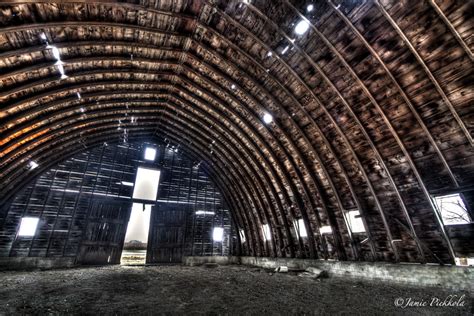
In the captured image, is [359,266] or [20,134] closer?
[359,266]

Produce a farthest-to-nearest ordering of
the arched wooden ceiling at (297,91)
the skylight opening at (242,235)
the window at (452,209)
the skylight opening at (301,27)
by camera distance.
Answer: the skylight opening at (242,235) → the skylight opening at (301,27) → the window at (452,209) → the arched wooden ceiling at (297,91)

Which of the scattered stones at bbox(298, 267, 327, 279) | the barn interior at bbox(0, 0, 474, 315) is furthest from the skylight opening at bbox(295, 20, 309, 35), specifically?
the scattered stones at bbox(298, 267, 327, 279)

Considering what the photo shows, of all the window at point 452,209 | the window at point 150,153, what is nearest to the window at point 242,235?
the window at point 150,153

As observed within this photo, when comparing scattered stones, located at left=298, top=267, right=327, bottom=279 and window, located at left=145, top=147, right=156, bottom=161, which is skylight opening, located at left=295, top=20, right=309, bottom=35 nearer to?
scattered stones, located at left=298, top=267, right=327, bottom=279

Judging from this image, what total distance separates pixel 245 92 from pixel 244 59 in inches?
70.3

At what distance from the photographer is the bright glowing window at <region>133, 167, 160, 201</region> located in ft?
63.1

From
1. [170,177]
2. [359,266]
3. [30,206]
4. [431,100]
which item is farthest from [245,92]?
[30,206]

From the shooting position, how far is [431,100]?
739cm

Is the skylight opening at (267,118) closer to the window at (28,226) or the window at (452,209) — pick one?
the window at (452,209)

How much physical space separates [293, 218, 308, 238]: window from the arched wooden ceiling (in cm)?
53

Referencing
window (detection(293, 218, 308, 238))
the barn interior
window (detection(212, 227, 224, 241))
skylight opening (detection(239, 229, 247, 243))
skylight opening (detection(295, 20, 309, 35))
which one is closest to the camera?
the barn interior

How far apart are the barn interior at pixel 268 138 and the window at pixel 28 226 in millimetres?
83

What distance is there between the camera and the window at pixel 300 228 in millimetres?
13862

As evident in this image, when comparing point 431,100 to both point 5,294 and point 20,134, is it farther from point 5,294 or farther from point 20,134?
point 20,134
